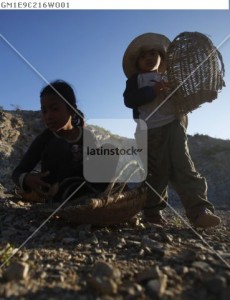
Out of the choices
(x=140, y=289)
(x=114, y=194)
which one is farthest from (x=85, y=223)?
(x=140, y=289)

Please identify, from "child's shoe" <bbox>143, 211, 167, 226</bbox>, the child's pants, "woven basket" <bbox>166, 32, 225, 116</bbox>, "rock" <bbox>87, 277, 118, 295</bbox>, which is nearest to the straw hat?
"woven basket" <bbox>166, 32, 225, 116</bbox>

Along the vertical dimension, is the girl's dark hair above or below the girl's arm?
above

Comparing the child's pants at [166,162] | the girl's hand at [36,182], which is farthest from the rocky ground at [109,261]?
the child's pants at [166,162]

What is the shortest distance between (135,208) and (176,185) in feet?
2.40

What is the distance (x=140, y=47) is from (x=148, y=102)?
2.18ft

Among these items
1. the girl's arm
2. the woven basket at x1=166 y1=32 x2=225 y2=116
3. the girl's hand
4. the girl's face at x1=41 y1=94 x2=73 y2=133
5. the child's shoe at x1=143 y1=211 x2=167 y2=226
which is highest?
the woven basket at x1=166 y1=32 x2=225 y2=116

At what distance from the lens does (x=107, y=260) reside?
89.8 inches

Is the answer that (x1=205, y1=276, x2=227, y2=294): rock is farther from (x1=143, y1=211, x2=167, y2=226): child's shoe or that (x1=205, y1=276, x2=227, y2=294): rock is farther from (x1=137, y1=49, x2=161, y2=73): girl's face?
(x1=137, y1=49, x2=161, y2=73): girl's face

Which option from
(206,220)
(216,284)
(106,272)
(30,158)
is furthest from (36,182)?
(216,284)

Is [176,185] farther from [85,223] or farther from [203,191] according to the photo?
[85,223]

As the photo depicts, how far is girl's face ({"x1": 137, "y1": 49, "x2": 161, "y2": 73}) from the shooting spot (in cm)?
412

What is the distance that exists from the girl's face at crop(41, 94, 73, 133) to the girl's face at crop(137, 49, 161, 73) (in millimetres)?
935

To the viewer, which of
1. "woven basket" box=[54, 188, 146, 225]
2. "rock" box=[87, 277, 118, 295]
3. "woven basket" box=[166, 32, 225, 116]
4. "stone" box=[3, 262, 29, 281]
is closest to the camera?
"rock" box=[87, 277, 118, 295]

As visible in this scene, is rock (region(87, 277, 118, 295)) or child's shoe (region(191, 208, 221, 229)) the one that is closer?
rock (region(87, 277, 118, 295))
